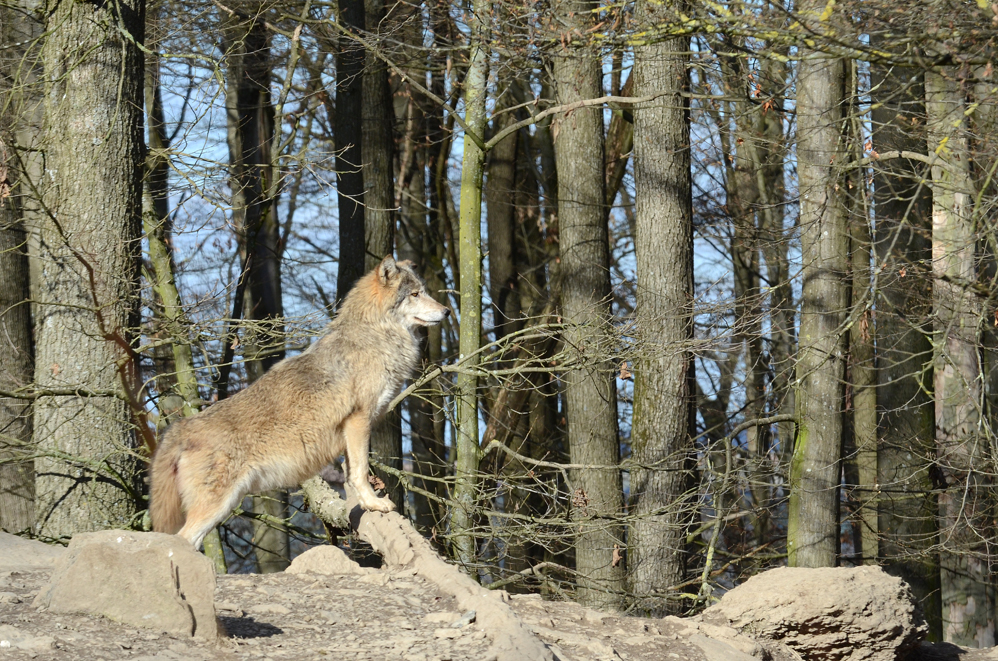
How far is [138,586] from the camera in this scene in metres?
5.18

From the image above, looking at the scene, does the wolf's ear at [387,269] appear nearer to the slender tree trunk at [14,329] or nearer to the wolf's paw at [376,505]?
the wolf's paw at [376,505]

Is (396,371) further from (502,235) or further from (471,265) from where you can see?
(502,235)

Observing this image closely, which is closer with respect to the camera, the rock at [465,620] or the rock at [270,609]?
the rock at [465,620]

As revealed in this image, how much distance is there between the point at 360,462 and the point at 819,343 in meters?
5.91

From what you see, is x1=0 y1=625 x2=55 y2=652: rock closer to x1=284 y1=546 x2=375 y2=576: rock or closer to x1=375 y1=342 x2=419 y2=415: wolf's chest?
x1=284 y1=546 x2=375 y2=576: rock

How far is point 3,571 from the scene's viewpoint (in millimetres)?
6457

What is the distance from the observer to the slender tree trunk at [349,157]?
1247cm

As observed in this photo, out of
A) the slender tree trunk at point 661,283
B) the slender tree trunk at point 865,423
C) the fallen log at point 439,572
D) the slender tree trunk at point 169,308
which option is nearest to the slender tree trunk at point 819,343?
the slender tree trunk at point 661,283

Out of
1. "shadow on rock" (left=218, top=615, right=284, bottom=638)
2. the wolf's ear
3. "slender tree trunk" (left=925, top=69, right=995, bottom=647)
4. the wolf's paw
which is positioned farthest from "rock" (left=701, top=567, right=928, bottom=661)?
the wolf's ear

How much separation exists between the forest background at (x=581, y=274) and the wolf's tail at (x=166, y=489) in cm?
135

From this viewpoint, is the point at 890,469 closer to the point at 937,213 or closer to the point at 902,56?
the point at 937,213

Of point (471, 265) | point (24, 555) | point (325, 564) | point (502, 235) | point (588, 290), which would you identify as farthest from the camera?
point (502, 235)

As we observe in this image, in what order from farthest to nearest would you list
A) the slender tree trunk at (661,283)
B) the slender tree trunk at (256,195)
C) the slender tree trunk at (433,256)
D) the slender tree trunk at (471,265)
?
the slender tree trunk at (433,256), the slender tree trunk at (661,283), the slender tree trunk at (471,265), the slender tree trunk at (256,195)

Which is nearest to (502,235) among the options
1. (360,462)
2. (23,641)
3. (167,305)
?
(167,305)
